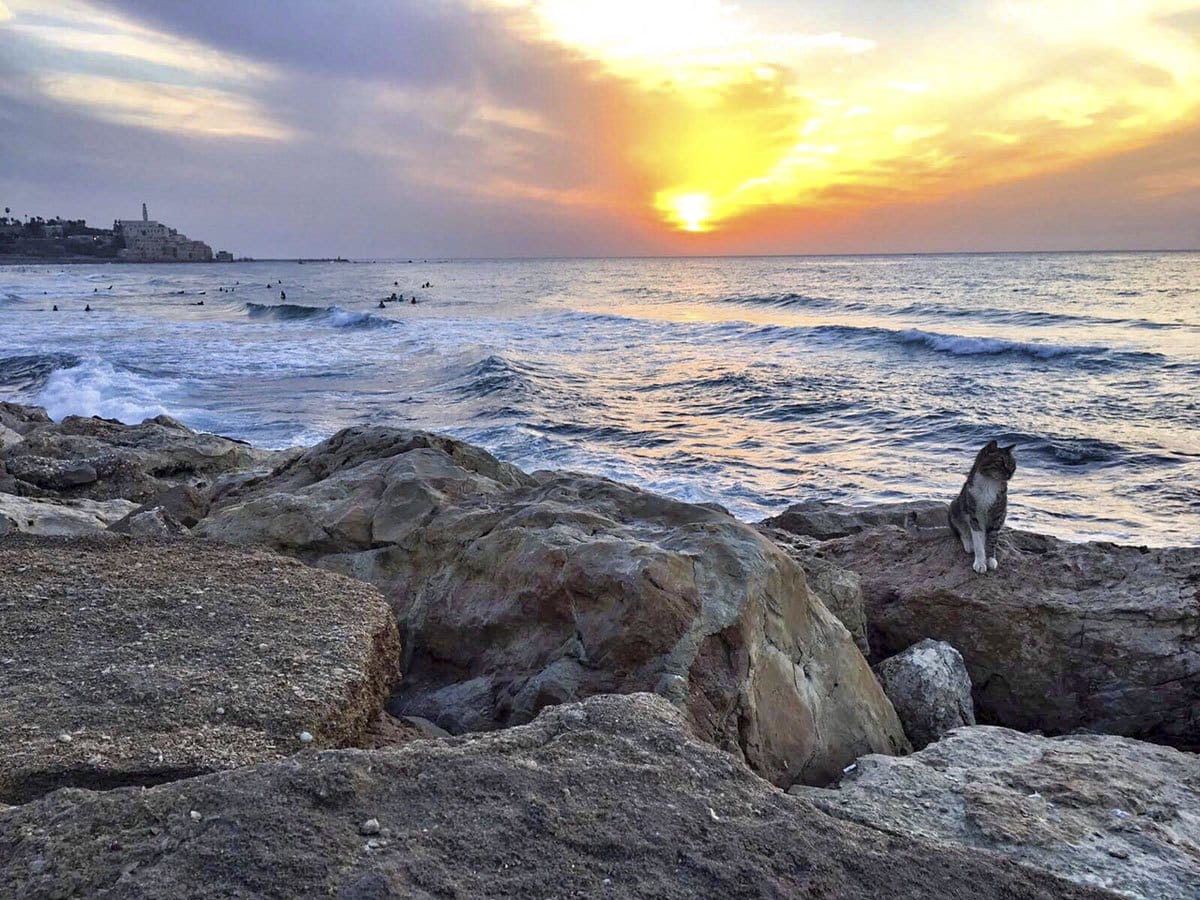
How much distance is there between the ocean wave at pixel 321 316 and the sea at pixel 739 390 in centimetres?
26

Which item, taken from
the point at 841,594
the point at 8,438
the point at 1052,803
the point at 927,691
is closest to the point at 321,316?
the point at 8,438

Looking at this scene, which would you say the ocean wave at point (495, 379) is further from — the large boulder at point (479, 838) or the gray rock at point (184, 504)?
the large boulder at point (479, 838)

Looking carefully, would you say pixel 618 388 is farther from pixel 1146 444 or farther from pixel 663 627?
pixel 663 627

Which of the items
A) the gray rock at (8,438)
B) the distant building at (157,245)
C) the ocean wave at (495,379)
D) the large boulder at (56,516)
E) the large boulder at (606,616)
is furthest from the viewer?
the distant building at (157,245)

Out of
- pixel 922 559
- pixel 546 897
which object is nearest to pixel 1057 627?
pixel 922 559

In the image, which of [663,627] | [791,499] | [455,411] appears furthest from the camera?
[455,411]

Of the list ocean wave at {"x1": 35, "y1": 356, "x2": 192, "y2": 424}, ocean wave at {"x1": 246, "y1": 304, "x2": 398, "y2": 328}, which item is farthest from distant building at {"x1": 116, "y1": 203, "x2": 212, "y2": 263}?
ocean wave at {"x1": 35, "y1": 356, "x2": 192, "y2": 424}

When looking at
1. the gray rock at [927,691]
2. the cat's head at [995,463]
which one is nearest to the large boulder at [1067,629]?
the cat's head at [995,463]

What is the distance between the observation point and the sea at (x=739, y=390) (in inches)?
455

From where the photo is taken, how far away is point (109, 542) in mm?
3885

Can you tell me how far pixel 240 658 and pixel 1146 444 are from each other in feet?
45.8

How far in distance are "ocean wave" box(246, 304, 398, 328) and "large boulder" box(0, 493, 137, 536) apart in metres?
30.5

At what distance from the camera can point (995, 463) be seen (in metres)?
5.57

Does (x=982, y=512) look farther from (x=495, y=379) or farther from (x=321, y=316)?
(x=321, y=316)
